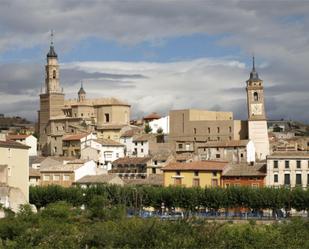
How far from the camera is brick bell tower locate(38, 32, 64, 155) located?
360 ft

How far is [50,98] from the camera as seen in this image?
113438 mm

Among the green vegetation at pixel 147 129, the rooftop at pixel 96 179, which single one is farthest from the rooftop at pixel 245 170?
the green vegetation at pixel 147 129

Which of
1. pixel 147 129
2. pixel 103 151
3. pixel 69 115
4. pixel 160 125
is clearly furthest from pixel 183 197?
pixel 69 115

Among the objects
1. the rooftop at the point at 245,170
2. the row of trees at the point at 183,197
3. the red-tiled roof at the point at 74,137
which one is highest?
the red-tiled roof at the point at 74,137

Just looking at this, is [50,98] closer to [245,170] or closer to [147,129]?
[147,129]

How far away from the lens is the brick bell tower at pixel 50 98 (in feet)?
360

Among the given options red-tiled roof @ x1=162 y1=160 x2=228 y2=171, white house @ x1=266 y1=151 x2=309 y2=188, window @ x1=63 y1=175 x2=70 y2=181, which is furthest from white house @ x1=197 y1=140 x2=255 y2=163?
window @ x1=63 y1=175 x2=70 y2=181

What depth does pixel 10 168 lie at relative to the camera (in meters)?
54.4

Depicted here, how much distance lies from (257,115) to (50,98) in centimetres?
3552

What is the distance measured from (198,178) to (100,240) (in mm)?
36028

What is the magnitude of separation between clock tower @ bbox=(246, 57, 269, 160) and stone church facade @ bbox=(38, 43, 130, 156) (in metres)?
19.2

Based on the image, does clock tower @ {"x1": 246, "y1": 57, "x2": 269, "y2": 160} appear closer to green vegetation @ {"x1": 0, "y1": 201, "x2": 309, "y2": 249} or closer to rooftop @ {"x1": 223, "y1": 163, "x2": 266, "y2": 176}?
rooftop @ {"x1": 223, "y1": 163, "x2": 266, "y2": 176}

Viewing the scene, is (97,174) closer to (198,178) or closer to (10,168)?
(198,178)

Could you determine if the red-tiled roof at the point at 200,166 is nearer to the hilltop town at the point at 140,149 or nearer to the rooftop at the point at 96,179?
the hilltop town at the point at 140,149
